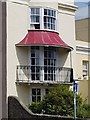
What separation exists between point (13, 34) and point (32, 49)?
1.85 metres

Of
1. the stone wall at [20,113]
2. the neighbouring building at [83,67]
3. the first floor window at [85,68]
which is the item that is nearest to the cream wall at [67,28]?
the neighbouring building at [83,67]

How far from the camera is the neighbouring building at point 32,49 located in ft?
87.2

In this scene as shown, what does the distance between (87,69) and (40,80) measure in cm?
794

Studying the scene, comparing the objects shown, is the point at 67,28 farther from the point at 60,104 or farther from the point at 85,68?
the point at 60,104

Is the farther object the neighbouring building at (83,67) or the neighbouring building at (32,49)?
the neighbouring building at (83,67)

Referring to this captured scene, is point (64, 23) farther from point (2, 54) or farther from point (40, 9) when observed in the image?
point (2, 54)

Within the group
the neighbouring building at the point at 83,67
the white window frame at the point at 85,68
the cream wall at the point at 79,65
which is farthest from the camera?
the white window frame at the point at 85,68

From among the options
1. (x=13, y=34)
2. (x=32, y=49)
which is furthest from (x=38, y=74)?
(x=13, y=34)

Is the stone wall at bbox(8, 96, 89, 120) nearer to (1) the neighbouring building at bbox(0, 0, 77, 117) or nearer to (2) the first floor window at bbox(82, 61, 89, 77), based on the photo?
(1) the neighbouring building at bbox(0, 0, 77, 117)

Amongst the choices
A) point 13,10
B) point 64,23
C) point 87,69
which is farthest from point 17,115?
point 87,69

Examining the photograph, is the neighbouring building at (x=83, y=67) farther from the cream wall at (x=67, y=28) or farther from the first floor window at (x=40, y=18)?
the first floor window at (x=40, y=18)

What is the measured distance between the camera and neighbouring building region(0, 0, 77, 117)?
2658 cm

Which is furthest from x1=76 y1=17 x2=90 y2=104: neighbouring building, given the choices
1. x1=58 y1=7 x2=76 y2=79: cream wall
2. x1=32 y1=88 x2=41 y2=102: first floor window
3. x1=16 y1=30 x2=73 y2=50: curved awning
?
x1=32 y1=88 x2=41 y2=102: first floor window

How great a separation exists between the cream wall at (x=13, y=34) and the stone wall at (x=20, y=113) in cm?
208
